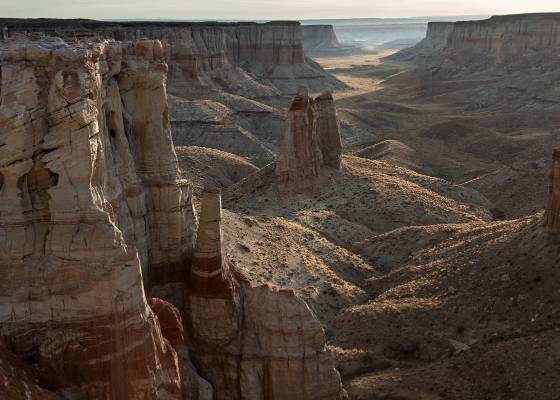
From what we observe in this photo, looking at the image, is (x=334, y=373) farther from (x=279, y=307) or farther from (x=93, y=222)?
(x=93, y=222)

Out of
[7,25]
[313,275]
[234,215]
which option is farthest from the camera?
[7,25]

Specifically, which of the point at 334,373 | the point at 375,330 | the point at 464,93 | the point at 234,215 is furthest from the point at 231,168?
the point at 464,93

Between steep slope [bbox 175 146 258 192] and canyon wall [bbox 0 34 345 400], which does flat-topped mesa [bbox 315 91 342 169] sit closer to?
steep slope [bbox 175 146 258 192]

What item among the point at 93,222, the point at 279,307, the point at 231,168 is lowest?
the point at 231,168

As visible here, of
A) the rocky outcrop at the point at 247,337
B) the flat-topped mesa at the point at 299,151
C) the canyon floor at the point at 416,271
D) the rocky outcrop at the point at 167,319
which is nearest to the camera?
the rocky outcrop at the point at 167,319

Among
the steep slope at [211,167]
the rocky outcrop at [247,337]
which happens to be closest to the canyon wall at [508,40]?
the steep slope at [211,167]

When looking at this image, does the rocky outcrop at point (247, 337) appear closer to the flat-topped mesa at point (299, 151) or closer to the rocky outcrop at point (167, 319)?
the rocky outcrop at point (167, 319)

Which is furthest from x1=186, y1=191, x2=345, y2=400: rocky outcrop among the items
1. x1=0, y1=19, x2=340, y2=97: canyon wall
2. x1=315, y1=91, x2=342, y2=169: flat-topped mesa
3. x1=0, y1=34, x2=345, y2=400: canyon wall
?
x1=0, y1=19, x2=340, y2=97: canyon wall

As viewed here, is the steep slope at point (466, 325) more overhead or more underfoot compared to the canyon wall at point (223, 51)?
more underfoot
